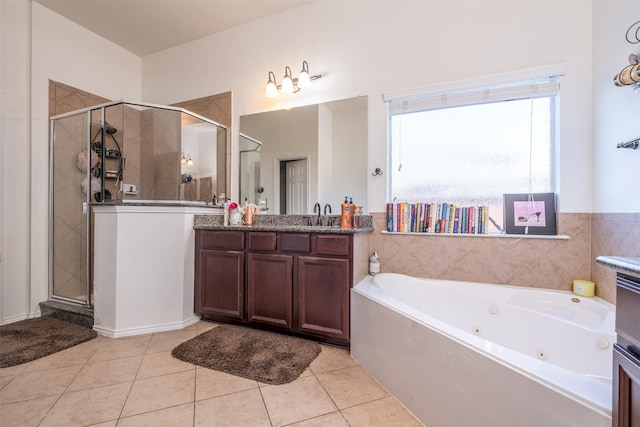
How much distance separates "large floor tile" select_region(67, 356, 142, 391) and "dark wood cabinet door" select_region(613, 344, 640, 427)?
2106 millimetres

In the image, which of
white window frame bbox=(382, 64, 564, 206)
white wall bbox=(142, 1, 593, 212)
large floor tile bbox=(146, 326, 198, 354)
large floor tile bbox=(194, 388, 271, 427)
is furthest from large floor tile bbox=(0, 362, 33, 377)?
white window frame bbox=(382, 64, 564, 206)

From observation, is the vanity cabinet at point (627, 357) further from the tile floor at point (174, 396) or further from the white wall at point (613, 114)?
the white wall at point (613, 114)

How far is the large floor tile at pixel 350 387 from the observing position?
147 centimetres

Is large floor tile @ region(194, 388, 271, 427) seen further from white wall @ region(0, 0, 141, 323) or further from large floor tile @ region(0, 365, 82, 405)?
white wall @ region(0, 0, 141, 323)

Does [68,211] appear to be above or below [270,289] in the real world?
above

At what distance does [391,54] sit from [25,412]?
324 centimetres

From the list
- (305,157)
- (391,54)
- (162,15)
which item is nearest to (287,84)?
(305,157)

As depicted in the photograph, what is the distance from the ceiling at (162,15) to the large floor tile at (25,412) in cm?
323

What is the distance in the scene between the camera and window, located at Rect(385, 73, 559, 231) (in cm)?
203

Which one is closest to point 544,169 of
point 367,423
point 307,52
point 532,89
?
point 532,89

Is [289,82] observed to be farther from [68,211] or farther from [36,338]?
[36,338]

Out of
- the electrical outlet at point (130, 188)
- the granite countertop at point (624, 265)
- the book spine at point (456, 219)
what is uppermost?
the electrical outlet at point (130, 188)

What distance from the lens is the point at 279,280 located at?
7.12ft

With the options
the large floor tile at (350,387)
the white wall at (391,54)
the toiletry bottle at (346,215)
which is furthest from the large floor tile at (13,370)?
the toiletry bottle at (346,215)
